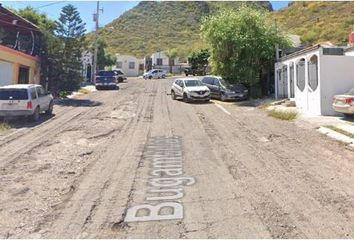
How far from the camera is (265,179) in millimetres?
9117

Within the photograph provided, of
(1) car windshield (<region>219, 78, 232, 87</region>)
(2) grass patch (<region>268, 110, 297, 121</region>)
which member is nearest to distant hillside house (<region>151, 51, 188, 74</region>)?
(1) car windshield (<region>219, 78, 232, 87</region>)

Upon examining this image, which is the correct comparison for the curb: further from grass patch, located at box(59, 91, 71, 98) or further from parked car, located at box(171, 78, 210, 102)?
grass patch, located at box(59, 91, 71, 98)

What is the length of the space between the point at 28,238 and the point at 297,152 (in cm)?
820

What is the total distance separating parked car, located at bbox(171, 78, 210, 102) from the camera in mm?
28188

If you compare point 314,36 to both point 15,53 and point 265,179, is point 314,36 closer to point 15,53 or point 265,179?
point 15,53

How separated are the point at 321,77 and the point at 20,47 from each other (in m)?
24.4

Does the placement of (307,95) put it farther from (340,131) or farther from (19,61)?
(19,61)

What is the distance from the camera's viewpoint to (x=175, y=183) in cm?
886

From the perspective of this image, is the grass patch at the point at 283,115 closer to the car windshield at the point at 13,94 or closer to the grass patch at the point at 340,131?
the grass patch at the point at 340,131

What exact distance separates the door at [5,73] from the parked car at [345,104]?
20.5 m

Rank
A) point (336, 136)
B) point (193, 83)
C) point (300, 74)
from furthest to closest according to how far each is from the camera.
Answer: point (193, 83), point (300, 74), point (336, 136)

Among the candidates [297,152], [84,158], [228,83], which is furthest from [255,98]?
[84,158]

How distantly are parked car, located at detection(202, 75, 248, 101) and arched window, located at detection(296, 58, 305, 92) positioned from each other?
506cm

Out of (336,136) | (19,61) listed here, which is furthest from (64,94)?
(336,136)
